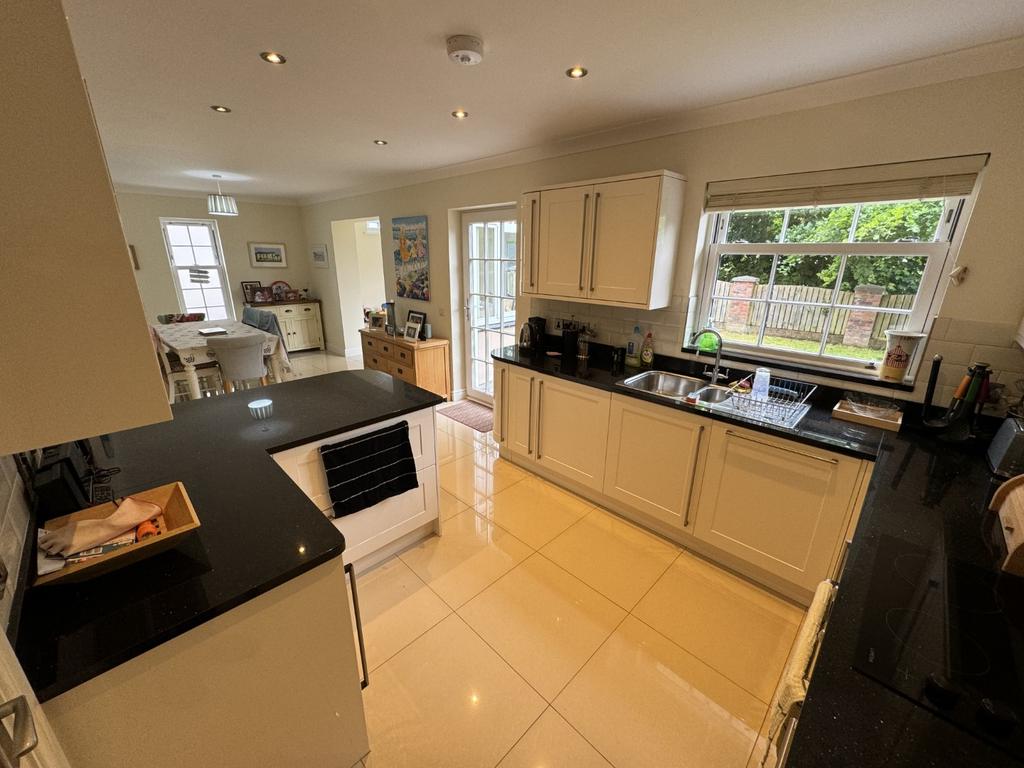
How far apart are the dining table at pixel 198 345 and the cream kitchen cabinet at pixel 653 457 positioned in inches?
127

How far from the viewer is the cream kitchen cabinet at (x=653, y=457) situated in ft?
6.94

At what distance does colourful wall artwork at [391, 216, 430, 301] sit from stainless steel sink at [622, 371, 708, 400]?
104 inches

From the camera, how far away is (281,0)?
4.26ft

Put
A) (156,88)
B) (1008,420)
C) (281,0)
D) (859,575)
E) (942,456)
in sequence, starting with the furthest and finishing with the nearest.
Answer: (156,88)
(942,456)
(1008,420)
(281,0)
(859,575)

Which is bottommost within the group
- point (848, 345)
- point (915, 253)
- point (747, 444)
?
point (747, 444)

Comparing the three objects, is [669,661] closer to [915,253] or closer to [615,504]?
[615,504]

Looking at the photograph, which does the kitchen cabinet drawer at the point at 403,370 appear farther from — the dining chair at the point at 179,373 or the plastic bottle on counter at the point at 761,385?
the plastic bottle on counter at the point at 761,385

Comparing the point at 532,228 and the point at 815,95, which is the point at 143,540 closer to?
the point at 532,228

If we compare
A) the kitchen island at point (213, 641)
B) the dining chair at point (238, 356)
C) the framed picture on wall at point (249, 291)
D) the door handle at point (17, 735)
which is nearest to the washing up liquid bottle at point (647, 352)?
the kitchen island at point (213, 641)

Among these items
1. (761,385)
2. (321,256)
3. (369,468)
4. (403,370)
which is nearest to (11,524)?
(369,468)

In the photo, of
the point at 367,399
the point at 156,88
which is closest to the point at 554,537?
the point at 367,399

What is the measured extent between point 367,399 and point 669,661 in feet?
5.80

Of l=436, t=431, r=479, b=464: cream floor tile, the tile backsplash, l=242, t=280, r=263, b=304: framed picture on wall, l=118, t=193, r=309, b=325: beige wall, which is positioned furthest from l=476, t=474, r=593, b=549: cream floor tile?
l=242, t=280, r=263, b=304: framed picture on wall

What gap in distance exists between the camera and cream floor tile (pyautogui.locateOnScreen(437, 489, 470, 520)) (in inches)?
102
